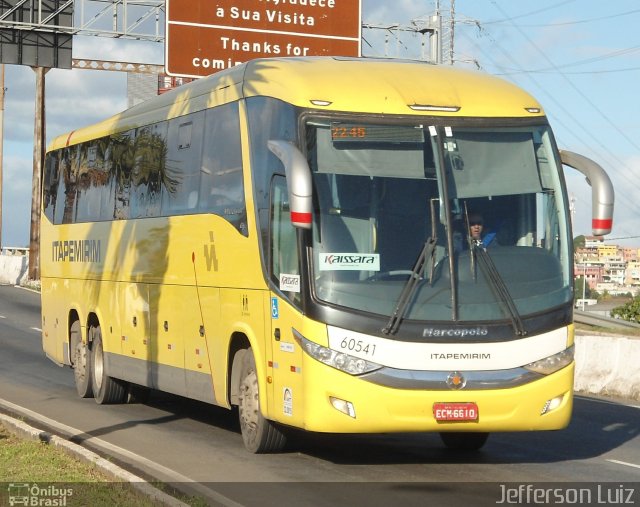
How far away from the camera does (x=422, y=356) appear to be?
1125cm

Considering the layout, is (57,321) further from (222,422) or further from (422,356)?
(422,356)

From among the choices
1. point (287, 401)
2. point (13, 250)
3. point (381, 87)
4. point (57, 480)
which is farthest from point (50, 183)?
point (13, 250)

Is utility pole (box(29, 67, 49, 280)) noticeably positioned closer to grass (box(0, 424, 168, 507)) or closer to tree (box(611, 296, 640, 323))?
tree (box(611, 296, 640, 323))

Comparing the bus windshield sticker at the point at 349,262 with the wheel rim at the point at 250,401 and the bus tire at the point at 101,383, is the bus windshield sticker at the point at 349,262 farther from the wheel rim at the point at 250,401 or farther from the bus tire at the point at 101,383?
the bus tire at the point at 101,383

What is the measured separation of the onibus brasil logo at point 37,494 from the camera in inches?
372

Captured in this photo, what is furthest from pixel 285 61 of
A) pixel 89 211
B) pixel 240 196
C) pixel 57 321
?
pixel 57 321

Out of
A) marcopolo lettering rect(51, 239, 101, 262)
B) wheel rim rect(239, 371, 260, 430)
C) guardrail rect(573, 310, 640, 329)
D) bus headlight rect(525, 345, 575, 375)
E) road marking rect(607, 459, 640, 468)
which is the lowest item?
guardrail rect(573, 310, 640, 329)

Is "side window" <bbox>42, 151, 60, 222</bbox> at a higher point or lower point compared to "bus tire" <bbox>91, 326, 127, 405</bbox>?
higher

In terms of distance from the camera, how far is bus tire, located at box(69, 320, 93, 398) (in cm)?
1934

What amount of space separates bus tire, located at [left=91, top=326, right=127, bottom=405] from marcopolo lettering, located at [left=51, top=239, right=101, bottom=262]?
1061 millimetres

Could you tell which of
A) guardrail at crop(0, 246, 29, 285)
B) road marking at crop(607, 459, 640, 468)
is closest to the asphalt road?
road marking at crop(607, 459, 640, 468)

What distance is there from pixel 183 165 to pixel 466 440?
4.52m

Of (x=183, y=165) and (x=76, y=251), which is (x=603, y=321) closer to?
(x=76, y=251)

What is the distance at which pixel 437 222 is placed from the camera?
38.0 ft
